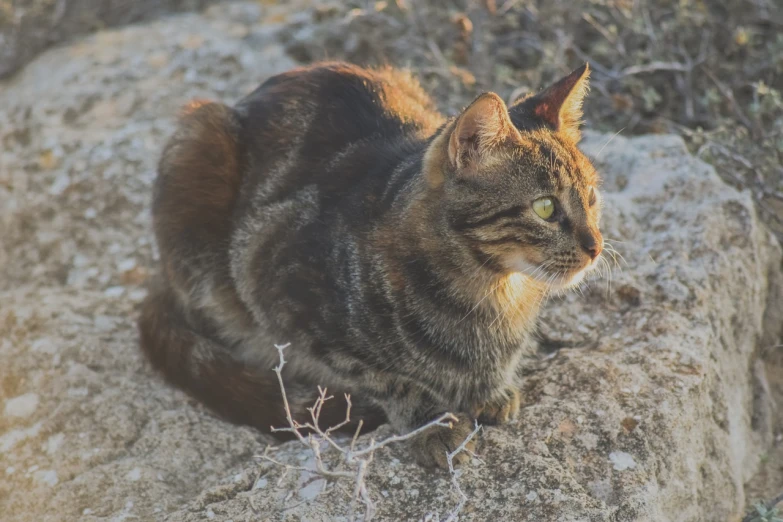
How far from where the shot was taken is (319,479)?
2.65m

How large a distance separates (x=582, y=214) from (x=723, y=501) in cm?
119

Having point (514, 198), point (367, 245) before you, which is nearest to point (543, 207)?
point (514, 198)

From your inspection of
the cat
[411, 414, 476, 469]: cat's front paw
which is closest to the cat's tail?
the cat

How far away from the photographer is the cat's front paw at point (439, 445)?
268cm

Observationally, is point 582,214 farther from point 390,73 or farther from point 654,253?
point 390,73

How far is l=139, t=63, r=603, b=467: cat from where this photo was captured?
2623 mm

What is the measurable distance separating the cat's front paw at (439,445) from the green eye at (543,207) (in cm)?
77

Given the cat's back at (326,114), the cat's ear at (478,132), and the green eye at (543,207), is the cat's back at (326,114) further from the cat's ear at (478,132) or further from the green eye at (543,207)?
the green eye at (543,207)

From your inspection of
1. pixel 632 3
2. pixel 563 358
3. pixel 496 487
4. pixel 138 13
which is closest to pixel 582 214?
pixel 563 358

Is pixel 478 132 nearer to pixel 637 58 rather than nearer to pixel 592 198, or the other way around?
pixel 592 198

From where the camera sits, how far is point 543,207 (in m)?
2.61

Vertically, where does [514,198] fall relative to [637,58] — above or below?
above

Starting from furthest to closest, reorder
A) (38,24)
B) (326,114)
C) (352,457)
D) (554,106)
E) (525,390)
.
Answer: (38,24), (326,114), (525,390), (554,106), (352,457)

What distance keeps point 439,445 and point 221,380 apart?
0.92 meters
